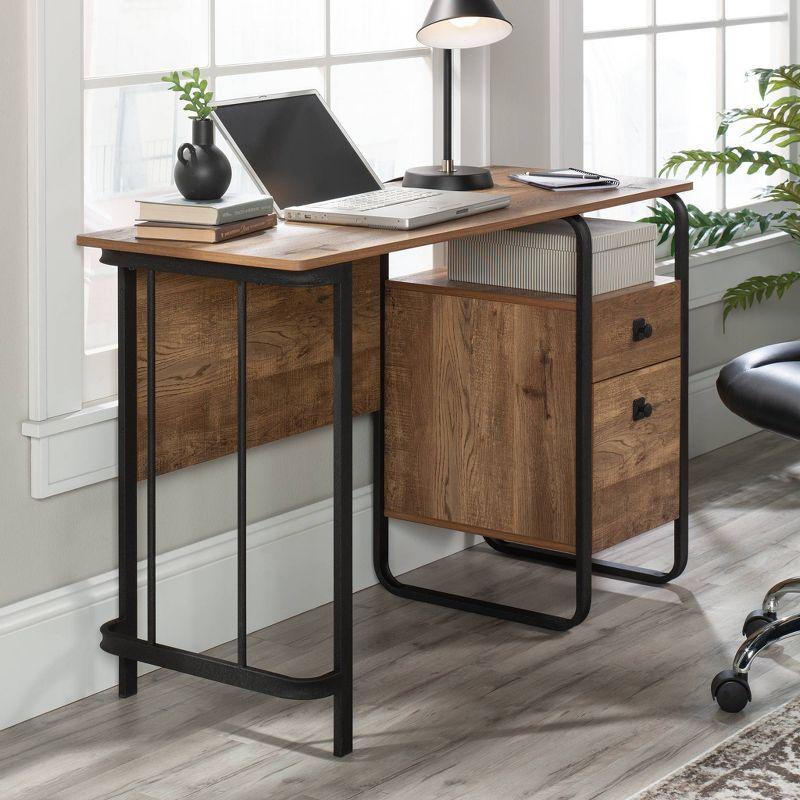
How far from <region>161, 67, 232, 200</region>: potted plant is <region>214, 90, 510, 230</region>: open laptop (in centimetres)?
16

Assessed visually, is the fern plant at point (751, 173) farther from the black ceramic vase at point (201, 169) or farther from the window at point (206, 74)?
the black ceramic vase at point (201, 169)

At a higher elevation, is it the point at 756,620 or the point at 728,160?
the point at 728,160

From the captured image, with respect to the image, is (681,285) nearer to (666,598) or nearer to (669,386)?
(669,386)

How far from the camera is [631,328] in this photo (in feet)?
9.25

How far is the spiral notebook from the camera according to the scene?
2.80m

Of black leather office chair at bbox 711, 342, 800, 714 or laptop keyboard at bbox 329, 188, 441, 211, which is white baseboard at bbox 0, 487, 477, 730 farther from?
black leather office chair at bbox 711, 342, 800, 714

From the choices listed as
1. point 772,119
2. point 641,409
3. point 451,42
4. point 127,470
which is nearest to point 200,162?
point 127,470

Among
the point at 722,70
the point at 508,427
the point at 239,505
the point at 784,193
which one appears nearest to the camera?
the point at 239,505

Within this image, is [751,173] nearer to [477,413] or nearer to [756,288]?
[756,288]

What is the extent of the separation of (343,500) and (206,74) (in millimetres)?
910

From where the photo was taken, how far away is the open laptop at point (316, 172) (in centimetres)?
241

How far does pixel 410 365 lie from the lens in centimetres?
292

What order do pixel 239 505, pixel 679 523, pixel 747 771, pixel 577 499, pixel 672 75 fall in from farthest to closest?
pixel 672 75
pixel 679 523
pixel 577 499
pixel 239 505
pixel 747 771

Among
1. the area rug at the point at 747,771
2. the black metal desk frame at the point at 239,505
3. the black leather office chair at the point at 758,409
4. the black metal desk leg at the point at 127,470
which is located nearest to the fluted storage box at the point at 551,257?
the black leather office chair at the point at 758,409
